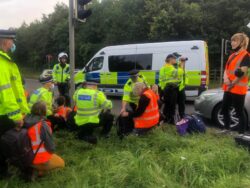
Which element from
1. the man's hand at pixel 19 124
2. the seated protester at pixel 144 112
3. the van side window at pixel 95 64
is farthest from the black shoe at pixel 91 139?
the van side window at pixel 95 64

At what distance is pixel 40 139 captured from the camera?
4.54 meters

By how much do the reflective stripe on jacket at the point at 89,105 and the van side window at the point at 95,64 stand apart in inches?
352

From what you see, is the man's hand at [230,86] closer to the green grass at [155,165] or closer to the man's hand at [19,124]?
the green grass at [155,165]

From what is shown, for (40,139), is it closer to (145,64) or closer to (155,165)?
(155,165)

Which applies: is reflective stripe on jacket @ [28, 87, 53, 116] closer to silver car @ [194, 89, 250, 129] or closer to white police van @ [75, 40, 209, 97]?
silver car @ [194, 89, 250, 129]

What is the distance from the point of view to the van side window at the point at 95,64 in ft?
49.3

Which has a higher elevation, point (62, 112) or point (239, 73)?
point (239, 73)

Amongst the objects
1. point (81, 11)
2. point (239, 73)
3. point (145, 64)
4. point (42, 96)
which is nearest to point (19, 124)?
point (42, 96)

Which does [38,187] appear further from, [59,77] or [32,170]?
[59,77]

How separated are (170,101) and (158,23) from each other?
20887mm

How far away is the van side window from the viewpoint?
592 inches

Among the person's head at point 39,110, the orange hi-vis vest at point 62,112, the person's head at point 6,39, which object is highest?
the person's head at point 6,39

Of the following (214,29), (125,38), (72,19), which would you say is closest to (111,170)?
(72,19)

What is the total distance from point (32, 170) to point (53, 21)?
46972 millimetres
